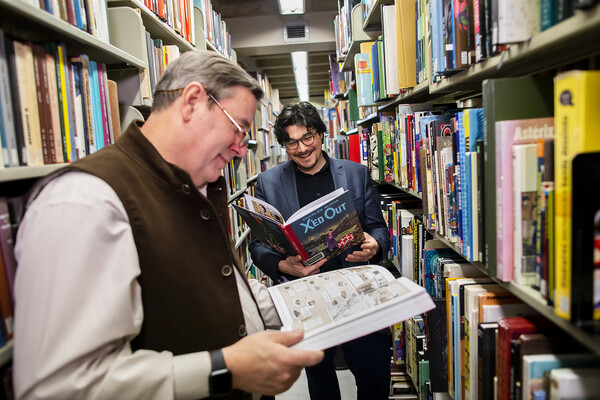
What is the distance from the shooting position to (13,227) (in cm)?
79

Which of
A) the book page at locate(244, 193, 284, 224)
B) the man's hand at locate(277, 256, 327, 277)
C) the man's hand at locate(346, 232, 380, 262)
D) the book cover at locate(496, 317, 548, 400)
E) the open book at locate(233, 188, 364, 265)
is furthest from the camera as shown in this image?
the man's hand at locate(346, 232, 380, 262)

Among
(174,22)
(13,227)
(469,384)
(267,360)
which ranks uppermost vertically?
(174,22)

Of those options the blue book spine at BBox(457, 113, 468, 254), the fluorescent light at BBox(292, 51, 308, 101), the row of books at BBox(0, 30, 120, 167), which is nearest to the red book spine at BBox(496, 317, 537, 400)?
the blue book spine at BBox(457, 113, 468, 254)

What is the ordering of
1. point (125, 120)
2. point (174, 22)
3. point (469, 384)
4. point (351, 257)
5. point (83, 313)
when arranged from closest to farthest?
1. point (83, 313)
2. point (469, 384)
3. point (125, 120)
4. point (351, 257)
5. point (174, 22)

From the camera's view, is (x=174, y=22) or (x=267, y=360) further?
(x=174, y=22)

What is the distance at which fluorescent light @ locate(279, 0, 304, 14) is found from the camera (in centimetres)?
390

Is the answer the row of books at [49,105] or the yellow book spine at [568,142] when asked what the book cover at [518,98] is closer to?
the yellow book spine at [568,142]

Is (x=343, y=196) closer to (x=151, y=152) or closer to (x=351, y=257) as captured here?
(x=351, y=257)

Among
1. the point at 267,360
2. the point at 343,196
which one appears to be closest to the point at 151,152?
the point at 267,360

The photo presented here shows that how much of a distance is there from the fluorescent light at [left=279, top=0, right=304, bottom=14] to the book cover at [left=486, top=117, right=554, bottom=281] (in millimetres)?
3666

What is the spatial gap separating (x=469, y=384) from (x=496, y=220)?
0.49 metres

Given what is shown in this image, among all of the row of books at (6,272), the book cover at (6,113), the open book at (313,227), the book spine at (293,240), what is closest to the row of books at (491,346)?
the open book at (313,227)

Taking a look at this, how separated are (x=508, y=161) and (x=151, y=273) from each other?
2.53ft

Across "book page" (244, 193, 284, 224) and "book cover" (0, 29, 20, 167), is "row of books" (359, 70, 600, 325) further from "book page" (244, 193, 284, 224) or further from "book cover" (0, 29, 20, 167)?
"book cover" (0, 29, 20, 167)
